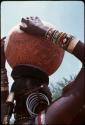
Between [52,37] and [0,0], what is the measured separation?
90 centimetres

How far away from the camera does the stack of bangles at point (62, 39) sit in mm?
3045

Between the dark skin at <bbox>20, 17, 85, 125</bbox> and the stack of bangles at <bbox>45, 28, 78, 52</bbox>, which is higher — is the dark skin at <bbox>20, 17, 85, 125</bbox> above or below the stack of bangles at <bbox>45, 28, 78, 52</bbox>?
below

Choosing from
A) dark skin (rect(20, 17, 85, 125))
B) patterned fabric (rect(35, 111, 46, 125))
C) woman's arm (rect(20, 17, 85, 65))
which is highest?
woman's arm (rect(20, 17, 85, 65))

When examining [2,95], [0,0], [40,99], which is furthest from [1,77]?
[0,0]

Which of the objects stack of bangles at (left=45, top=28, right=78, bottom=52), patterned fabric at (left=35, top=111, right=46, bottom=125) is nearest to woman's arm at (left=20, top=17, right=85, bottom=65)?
stack of bangles at (left=45, top=28, right=78, bottom=52)

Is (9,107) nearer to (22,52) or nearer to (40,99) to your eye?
(40,99)

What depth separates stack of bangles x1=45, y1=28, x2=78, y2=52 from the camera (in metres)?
3.04

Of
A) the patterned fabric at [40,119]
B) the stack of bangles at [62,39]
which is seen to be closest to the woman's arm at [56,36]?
the stack of bangles at [62,39]

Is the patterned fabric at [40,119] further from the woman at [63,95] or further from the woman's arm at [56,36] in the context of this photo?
the woman's arm at [56,36]

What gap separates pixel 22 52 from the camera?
3469mm

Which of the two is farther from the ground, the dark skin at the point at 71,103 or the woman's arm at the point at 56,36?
the woman's arm at the point at 56,36

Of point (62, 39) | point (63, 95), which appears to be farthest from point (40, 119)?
point (62, 39)

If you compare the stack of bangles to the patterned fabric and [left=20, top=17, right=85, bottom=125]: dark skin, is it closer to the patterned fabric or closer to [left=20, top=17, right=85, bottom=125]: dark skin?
[left=20, top=17, right=85, bottom=125]: dark skin

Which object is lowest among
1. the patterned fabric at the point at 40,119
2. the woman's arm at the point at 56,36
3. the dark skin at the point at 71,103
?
the patterned fabric at the point at 40,119
